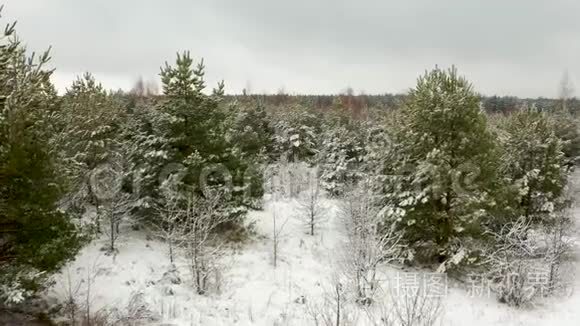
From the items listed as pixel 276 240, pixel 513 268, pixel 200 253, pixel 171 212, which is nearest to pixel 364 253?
pixel 200 253

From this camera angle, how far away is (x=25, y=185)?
11453 millimetres

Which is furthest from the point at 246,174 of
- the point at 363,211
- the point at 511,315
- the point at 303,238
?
the point at 511,315

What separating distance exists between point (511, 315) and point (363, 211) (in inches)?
281

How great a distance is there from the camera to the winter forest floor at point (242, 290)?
47.2 feet

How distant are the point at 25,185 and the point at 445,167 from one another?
14.6 m

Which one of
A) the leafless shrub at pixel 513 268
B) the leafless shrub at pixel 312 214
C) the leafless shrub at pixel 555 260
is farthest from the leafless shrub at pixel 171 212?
the leafless shrub at pixel 555 260

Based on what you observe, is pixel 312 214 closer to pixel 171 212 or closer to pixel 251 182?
pixel 251 182

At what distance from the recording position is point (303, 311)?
15.2 metres

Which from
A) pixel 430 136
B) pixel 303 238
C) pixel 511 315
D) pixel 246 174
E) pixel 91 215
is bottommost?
pixel 511 315

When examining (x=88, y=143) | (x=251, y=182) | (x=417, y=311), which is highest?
(x=88, y=143)

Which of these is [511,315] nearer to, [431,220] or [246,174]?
[431,220]

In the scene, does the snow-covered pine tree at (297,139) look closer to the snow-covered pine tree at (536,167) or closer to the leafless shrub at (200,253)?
the snow-covered pine tree at (536,167)

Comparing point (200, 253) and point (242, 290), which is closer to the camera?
point (200, 253)

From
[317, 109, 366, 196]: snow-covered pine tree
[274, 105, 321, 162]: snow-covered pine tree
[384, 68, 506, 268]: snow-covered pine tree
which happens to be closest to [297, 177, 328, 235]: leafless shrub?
[317, 109, 366, 196]: snow-covered pine tree
